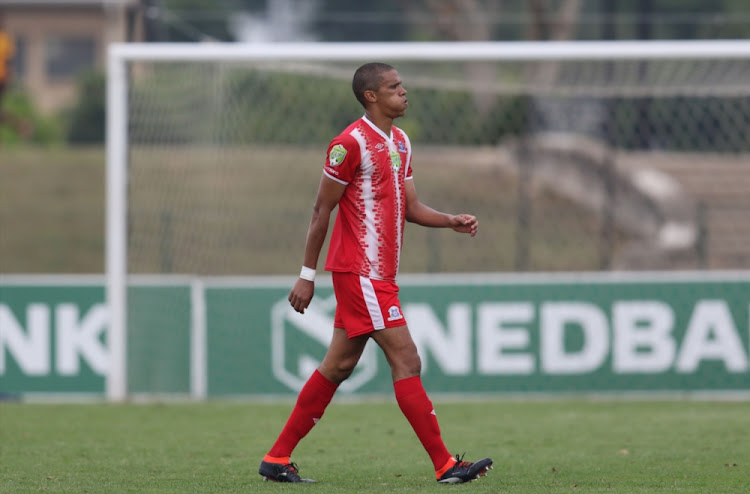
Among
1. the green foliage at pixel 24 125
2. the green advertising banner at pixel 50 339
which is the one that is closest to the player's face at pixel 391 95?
the green advertising banner at pixel 50 339

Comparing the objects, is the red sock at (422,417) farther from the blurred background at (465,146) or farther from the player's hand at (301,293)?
the blurred background at (465,146)

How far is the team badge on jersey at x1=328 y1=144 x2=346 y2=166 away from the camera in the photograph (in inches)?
218

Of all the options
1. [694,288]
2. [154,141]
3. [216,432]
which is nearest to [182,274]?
[154,141]

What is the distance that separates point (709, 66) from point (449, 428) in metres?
5.48

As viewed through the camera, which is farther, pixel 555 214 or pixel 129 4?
pixel 555 214

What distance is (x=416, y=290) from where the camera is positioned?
393 inches

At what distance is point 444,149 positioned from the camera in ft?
56.1

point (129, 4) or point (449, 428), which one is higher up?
point (129, 4)

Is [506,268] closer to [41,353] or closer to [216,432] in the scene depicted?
[41,353]

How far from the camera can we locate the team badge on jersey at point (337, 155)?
18.2 ft

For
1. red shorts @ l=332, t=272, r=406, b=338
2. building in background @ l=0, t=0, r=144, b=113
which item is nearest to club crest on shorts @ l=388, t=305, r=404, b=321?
red shorts @ l=332, t=272, r=406, b=338

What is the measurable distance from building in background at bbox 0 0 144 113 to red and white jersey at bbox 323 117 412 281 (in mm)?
31546

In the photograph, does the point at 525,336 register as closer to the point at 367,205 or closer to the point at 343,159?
the point at 367,205

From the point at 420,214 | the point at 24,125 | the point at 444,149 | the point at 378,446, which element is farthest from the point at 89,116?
the point at 420,214
